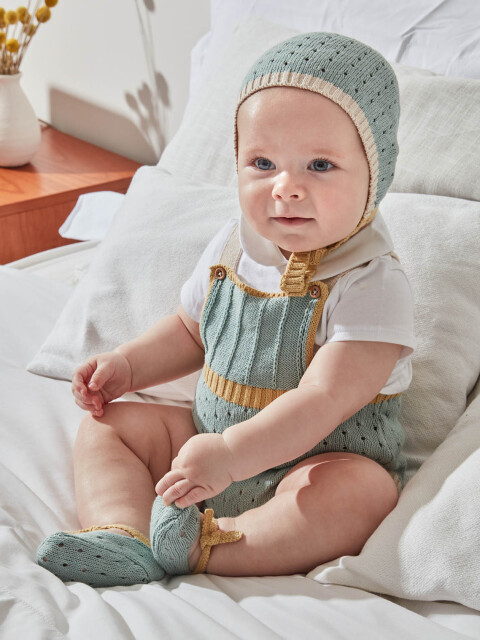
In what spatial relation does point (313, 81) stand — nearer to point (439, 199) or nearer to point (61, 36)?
point (439, 199)

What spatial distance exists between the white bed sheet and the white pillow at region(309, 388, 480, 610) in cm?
2

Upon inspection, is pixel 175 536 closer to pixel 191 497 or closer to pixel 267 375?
pixel 191 497

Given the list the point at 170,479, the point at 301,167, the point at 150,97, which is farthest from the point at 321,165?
the point at 150,97

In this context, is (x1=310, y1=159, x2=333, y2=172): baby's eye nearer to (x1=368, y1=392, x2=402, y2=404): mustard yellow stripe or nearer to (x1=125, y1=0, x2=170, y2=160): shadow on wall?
(x1=368, y1=392, x2=402, y2=404): mustard yellow stripe

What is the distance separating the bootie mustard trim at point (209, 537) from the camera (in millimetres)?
884

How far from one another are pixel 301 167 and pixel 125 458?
428 millimetres

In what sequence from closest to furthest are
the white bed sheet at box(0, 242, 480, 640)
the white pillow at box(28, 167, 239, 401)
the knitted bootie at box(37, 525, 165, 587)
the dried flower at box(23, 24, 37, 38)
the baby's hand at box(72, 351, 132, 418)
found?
1. the white bed sheet at box(0, 242, 480, 640)
2. the knitted bootie at box(37, 525, 165, 587)
3. the baby's hand at box(72, 351, 132, 418)
4. the white pillow at box(28, 167, 239, 401)
5. the dried flower at box(23, 24, 37, 38)

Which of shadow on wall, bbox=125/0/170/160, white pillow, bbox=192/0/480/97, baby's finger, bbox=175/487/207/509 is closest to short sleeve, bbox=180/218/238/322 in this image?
baby's finger, bbox=175/487/207/509

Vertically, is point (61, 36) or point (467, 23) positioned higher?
point (467, 23)

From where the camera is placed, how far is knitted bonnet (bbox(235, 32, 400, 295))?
2.79 feet

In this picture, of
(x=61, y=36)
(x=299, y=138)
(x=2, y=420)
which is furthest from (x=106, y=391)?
(x=61, y=36)

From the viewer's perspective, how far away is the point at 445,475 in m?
0.87

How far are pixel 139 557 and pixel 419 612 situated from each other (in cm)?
30

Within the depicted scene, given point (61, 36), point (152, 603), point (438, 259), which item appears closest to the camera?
point (152, 603)
